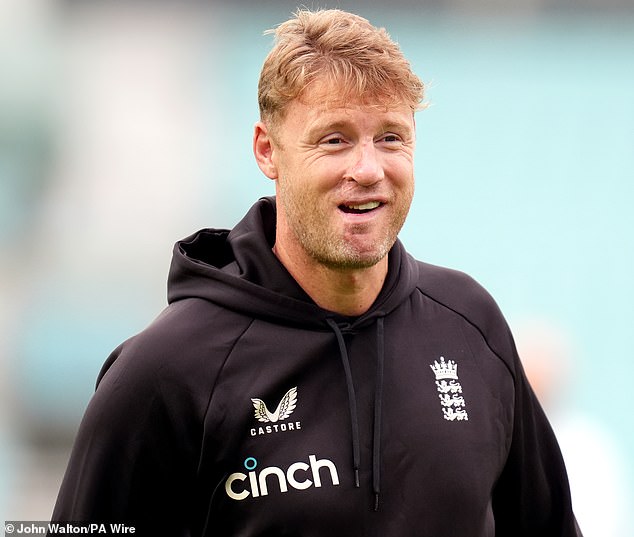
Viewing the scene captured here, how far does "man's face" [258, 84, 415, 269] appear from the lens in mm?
1913

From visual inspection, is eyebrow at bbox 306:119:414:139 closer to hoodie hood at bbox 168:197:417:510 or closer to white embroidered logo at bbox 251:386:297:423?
hoodie hood at bbox 168:197:417:510

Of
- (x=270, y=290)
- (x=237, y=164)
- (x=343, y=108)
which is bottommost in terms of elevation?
(x=270, y=290)

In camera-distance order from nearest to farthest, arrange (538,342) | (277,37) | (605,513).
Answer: (277,37)
(605,513)
(538,342)

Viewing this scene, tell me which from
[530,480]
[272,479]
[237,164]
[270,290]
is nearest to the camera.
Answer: [272,479]

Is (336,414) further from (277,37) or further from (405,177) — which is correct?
(277,37)

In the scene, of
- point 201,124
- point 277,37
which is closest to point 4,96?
point 201,124

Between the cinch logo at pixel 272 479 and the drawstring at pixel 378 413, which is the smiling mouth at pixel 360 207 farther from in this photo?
the cinch logo at pixel 272 479

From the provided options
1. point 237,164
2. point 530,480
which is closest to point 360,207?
point 530,480

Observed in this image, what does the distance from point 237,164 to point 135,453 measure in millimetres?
3746

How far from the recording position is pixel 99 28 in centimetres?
586

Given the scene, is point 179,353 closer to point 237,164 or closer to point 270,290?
point 270,290

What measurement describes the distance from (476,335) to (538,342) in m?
2.78

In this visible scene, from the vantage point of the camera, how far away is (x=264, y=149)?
2098 millimetres

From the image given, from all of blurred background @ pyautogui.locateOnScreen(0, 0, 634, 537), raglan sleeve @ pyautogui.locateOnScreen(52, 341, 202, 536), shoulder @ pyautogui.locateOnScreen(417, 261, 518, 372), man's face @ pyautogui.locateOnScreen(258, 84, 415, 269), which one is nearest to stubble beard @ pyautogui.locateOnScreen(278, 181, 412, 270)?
man's face @ pyautogui.locateOnScreen(258, 84, 415, 269)
